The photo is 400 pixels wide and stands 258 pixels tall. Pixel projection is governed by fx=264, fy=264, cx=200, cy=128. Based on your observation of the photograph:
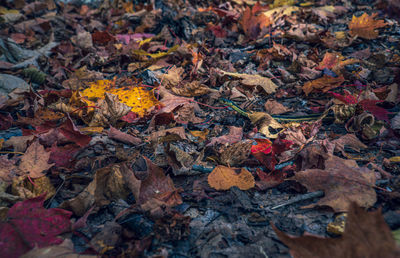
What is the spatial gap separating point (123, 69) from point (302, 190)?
2179 mm

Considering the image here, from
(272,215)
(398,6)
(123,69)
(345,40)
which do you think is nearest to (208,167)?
(272,215)

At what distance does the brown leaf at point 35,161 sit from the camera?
4.40 feet

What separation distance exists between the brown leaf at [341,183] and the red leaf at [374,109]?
63 centimetres

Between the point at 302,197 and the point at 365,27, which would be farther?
the point at 365,27

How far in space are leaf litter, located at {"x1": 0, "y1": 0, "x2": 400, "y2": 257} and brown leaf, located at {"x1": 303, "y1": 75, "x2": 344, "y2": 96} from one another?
0.01 meters

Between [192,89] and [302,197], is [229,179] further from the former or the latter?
[192,89]

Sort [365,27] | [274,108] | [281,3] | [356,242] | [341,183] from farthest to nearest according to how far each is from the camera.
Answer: [281,3]
[365,27]
[274,108]
[341,183]
[356,242]

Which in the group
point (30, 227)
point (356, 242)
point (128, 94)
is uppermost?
point (356, 242)

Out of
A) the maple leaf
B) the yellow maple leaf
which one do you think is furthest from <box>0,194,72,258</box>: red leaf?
the maple leaf

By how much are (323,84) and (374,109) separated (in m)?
0.49

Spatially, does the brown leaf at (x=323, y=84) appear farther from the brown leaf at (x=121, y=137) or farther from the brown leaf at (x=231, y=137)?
the brown leaf at (x=121, y=137)

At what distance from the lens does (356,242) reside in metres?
0.77

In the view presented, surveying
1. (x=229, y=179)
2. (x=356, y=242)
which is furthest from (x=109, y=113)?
(x=356, y=242)

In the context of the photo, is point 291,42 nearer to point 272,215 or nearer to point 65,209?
point 272,215
